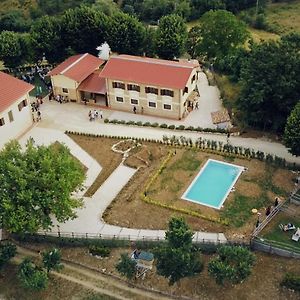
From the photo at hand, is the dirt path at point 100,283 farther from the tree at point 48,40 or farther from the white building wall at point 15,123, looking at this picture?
the tree at point 48,40

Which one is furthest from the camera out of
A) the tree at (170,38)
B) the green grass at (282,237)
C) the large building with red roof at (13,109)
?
the tree at (170,38)

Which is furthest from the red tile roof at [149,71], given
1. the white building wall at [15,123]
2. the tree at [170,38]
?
the white building wall at [15,123]

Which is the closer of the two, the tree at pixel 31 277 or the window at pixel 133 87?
the tree at pixel 31 277

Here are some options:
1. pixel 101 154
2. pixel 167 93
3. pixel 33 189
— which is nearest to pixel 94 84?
pixel 167 93

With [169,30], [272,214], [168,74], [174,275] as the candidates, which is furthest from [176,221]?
[169,30]

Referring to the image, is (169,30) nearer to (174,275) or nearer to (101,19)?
(101,19)

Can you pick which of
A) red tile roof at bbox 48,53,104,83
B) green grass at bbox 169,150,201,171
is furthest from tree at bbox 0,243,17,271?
red tile roof at bbox 48,53,104,83

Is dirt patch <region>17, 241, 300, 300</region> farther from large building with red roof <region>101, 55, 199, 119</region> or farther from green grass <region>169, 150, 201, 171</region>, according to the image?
large building with red roof <region>101, 55, 199, 119</region>

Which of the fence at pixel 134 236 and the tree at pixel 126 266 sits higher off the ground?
the tree at pixel 126 266
